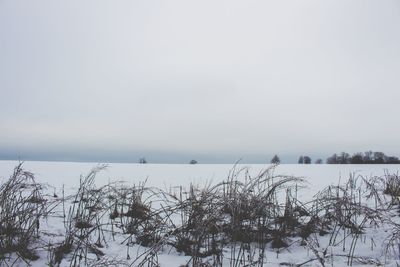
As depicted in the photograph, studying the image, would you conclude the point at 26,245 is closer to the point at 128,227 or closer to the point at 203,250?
the point at 128,227

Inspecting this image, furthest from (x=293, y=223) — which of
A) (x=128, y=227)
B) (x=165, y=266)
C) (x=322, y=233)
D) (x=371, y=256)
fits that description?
(x=128, y=227)

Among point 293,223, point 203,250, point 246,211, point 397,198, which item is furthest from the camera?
point 397,198

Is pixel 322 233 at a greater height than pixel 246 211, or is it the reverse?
pixel 246 211

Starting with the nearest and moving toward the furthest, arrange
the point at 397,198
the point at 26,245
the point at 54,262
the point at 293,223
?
1. the point at 54,262
2. the point at 26,245
3. the point at 293,223
4. the point at 397,198

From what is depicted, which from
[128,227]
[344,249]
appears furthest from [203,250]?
[344,249]

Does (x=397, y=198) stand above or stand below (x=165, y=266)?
above

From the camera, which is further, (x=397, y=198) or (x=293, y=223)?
(x=397, y=198)

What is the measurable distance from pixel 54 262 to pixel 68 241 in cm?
22

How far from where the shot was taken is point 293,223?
11.9 feet

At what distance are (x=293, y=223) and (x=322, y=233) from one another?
Result: 0.40 metres

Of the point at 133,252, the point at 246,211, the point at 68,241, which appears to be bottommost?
the point at 133,252

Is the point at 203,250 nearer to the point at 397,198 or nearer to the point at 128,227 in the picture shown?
the point at 128,227

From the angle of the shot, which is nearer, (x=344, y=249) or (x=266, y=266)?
(x=266, y=266)

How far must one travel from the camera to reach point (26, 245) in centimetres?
278
